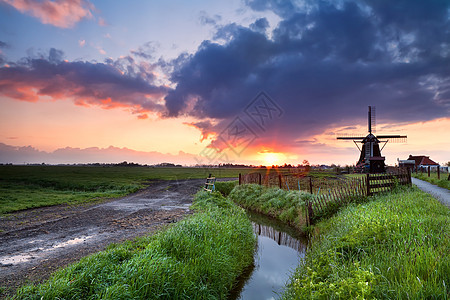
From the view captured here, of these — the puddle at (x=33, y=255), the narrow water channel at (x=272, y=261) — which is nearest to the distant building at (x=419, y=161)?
the narrow water channel at (x=272, y=261)

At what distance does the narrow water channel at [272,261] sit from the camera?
7527mm

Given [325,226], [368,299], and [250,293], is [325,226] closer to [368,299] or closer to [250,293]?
[250,293]

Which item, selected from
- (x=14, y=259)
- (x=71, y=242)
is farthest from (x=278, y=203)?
(x=14, y=259)

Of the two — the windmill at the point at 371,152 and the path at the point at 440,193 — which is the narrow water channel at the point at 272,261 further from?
the windmill at the point at 371,152

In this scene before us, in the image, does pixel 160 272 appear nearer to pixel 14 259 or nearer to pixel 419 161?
pixel 14 259

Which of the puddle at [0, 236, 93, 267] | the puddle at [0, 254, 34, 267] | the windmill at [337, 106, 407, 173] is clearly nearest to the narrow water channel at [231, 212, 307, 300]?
the puddle at [0, 236, 93, 267]

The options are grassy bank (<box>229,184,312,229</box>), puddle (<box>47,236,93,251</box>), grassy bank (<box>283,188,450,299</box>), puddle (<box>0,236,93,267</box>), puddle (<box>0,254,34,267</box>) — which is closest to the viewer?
grassy bank (<box>283,188,450,299</box>)

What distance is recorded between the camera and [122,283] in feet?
16.2

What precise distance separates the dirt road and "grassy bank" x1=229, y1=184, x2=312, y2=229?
7760 millimetres

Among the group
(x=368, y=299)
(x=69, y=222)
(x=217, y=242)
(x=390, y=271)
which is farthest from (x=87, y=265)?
(x=69, y=222)

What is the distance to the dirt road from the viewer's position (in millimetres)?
6844

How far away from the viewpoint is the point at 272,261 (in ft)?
32.5

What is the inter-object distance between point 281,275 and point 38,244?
31.6 ft

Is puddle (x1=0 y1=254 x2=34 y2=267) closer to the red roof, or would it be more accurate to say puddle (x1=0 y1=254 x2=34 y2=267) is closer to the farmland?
the farmland
